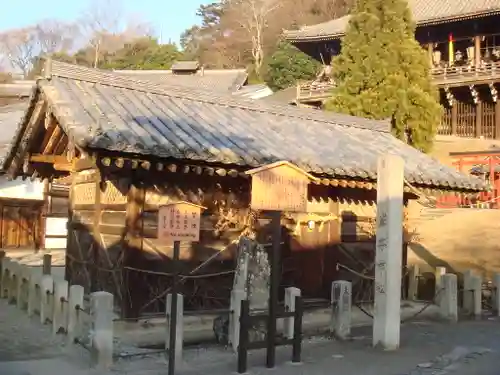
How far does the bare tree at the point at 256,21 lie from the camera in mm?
55812

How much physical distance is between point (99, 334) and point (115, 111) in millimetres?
4167

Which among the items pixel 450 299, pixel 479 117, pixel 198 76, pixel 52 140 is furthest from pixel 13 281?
pixel 198 76

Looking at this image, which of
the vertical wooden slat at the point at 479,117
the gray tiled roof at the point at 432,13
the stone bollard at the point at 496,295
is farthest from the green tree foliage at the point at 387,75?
the stone bollard at the point at 496,295

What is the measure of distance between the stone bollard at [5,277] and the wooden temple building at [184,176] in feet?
4.45

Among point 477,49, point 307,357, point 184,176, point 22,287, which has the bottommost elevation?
point 307,357

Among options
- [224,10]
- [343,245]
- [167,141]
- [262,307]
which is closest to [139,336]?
[262,307]

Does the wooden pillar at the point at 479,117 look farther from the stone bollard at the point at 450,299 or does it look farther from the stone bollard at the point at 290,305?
the stone bollard at the point at 290,305

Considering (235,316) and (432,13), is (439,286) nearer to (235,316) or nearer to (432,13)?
(235,316)

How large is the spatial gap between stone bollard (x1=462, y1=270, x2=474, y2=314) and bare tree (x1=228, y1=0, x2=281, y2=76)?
4481 centimetres

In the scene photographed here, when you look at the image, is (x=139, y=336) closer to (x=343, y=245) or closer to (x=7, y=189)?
(x=343, y=245)

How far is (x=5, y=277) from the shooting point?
Result: 1236cm

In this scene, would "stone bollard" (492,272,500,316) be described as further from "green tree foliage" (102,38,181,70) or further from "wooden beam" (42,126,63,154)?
"green tree foliage" (102,38,181,70)

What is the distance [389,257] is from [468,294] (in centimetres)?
495

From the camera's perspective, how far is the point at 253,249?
863 centimetres
